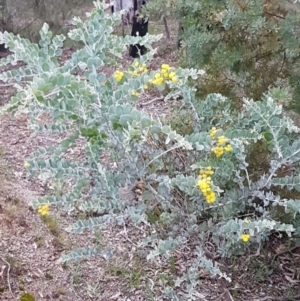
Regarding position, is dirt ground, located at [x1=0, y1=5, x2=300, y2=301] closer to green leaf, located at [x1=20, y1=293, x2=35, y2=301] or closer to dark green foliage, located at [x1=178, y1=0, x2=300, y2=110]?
green leaf, located at [x1=20, y1=293, x2=35, y2=301]

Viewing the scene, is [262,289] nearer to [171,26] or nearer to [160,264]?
[160,264]

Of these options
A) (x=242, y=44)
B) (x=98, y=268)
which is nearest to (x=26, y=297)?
(x=98, y=268)

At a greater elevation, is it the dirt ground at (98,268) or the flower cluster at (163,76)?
the flower cluster at (163,76)

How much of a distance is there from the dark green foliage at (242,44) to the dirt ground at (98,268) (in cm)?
83

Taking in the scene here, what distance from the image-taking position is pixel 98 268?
3277 mm

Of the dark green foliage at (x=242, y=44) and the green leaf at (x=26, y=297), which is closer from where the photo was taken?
the dark green foliage at (x=242, y=44)

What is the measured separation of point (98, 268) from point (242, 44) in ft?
5.08

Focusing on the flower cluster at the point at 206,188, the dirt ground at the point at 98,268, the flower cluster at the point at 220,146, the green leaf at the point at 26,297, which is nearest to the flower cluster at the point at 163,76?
the flower cluster at the point at 220,146

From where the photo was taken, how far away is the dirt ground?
3.06m

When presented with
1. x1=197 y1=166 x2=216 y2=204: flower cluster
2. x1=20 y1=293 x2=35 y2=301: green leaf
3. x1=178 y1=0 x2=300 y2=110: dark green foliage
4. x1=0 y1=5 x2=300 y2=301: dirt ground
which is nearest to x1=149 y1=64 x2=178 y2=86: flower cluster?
x1=197 y1=166 x2=216 y2=204: flower cluster

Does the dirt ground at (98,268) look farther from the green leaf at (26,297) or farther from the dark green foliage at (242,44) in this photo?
the dark green foliage at (242,44)

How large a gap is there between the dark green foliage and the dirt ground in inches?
32.8

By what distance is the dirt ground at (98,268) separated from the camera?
306 centimetres

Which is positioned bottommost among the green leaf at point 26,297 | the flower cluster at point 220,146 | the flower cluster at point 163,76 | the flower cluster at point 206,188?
the green leaf at point 26,297
